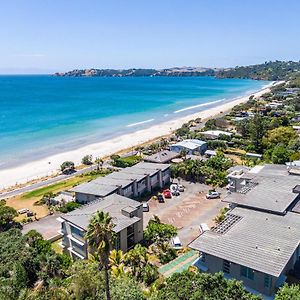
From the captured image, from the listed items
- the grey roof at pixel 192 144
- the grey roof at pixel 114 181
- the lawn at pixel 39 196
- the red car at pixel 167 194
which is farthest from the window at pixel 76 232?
the grey roof at pixel 192 144

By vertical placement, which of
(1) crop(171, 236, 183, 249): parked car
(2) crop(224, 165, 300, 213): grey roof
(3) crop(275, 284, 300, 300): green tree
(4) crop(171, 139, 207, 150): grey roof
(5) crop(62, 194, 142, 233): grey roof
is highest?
(3) crop(275, 284, 300, 300): green tree

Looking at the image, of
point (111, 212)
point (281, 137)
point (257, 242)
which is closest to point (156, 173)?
point (111, 212)

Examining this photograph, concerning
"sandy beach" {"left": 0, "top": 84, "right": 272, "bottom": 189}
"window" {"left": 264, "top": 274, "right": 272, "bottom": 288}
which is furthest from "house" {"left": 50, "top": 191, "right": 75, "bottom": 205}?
"window" {"left": 264, "top": 274, "right": 272, "bottom": 288}

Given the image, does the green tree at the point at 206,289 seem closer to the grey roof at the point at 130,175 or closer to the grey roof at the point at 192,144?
the grey roof at the point at 130,175

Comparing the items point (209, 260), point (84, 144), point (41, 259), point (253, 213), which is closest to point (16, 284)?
point (41, 259)

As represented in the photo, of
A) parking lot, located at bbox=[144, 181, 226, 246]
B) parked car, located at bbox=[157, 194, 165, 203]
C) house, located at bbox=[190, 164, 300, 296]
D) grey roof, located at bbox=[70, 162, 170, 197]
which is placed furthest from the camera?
parked car, located at bbox=[157, 194, 165, 203]

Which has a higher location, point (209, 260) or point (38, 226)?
point (209, 260)

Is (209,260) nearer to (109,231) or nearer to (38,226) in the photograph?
(109,231)

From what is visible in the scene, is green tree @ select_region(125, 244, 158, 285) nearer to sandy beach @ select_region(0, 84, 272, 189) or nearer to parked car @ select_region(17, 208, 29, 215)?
parked car @ select_region(17, 208, 29, 215)
